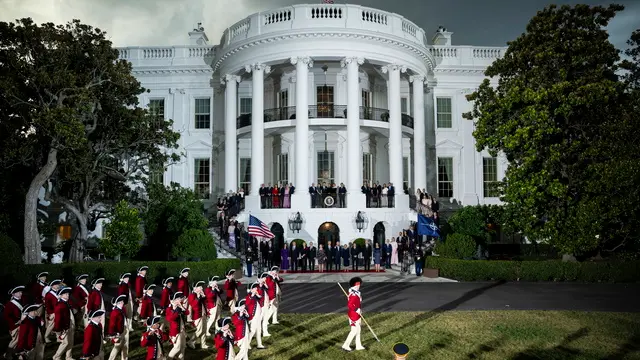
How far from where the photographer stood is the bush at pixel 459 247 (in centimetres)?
2262

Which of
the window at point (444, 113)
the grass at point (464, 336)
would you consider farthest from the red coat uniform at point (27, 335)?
the window at point (444, 113)

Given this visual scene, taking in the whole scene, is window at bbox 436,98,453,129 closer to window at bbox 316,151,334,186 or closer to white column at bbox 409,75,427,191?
white column at bbox 409,75,427,191

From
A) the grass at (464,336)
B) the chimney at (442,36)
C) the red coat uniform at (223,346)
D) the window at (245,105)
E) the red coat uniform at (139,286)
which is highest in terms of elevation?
the chimney at (442,36)

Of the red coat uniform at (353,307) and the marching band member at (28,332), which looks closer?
the marching band member at (28,332)

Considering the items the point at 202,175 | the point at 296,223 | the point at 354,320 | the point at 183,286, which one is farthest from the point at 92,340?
the point at 202,175

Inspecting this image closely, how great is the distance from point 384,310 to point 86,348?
325 inches

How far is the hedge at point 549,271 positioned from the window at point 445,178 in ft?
44.8

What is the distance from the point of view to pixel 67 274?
20.7m

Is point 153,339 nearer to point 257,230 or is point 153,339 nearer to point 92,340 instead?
point 92,340

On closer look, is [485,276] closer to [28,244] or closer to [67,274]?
[67,274]

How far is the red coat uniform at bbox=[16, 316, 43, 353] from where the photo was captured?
375 inches

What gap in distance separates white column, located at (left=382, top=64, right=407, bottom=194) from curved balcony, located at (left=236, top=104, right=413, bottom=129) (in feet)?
5.65

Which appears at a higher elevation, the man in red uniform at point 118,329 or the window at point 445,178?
the window at point 445,178

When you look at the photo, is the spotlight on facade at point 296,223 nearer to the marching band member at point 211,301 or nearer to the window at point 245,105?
the window at point 245,105
